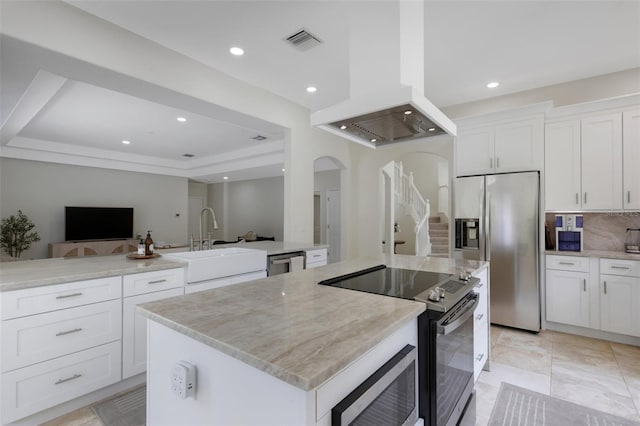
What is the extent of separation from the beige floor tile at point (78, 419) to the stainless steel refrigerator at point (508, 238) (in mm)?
3750

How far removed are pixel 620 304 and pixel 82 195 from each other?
9493mm

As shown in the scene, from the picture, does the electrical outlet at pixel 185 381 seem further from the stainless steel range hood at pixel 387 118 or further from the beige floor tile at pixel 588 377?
the beige floor tile at pixel 588 377

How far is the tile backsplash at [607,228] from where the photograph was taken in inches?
132

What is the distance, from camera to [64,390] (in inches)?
76.4

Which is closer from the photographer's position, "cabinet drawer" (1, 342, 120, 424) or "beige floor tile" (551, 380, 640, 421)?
"cabinet drawer" (1, 342, 120, 424)

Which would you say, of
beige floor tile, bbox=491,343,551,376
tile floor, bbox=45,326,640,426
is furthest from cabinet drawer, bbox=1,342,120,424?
beige floor tile, bbox=491,343,551,376

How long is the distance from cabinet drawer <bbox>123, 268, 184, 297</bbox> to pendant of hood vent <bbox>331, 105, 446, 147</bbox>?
1722 millimetres

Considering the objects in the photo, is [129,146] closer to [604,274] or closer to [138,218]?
[138,218]

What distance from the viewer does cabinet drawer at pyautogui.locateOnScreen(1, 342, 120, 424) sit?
69.3 inches

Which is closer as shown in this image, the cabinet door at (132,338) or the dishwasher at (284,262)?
the cabinet door at (132,338)

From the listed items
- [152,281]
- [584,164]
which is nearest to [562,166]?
[584,164]

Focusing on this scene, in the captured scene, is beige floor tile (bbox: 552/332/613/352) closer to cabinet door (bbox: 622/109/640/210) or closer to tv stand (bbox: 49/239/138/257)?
cabinet door (bbox: 622/109/640/210)

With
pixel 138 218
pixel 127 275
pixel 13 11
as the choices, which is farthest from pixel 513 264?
pixel 138 218

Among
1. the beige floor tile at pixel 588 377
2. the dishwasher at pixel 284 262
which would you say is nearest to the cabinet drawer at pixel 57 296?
the dishwasher at pixel 284 262
